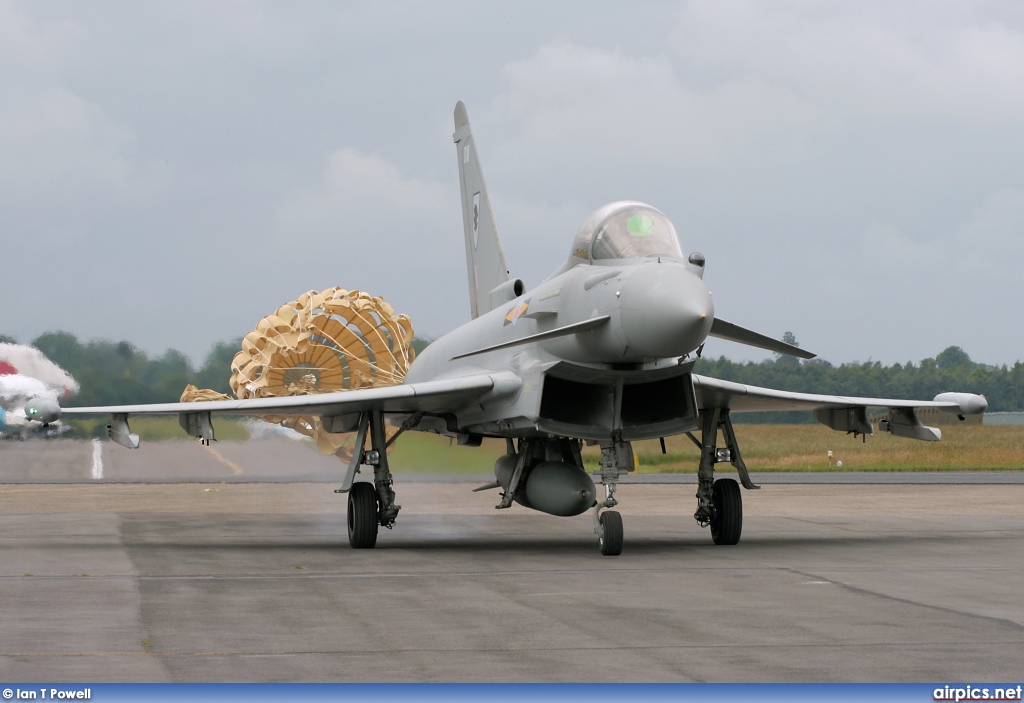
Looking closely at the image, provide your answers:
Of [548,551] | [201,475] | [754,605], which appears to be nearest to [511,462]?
[548,551]

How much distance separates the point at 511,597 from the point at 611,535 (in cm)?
333

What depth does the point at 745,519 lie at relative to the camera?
19.0m

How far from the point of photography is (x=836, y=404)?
15.8m

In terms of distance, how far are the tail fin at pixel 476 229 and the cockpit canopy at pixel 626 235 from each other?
5.34 m

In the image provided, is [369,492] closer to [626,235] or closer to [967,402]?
Result: [626,235]

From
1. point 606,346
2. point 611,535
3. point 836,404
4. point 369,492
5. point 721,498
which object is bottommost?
point 611,535

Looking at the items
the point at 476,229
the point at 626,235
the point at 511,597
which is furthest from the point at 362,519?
the point at 476,229

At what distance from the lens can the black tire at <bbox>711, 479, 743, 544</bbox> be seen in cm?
1445

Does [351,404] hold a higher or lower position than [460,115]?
lower

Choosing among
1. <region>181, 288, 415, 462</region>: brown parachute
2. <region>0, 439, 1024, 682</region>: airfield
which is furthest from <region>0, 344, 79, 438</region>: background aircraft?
<region>0, 439, 1024, 682</region>: airfield

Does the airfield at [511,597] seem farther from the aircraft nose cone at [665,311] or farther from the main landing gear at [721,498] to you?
the aircraft nose cone at [665,311]

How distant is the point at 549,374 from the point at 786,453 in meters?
32.4

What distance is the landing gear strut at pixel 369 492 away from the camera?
1452 centimetres

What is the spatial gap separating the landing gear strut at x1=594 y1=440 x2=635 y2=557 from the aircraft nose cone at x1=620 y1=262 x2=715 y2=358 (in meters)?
1.26
